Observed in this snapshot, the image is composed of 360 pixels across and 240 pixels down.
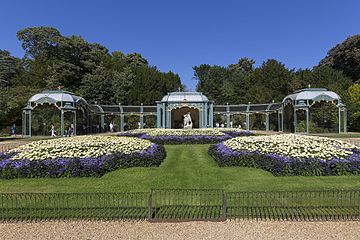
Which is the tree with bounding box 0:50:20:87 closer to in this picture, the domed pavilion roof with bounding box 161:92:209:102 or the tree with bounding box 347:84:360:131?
the domed pavilion roof with bounding box 161:92:209:102

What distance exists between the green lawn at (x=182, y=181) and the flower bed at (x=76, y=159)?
0.40 meters

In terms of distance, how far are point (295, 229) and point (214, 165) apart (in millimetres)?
6068

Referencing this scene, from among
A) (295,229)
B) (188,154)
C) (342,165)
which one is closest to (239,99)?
(188,154)

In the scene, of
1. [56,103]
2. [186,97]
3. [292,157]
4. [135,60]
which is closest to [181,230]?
[292,157]

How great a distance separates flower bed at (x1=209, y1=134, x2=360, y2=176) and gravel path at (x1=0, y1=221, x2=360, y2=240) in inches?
161

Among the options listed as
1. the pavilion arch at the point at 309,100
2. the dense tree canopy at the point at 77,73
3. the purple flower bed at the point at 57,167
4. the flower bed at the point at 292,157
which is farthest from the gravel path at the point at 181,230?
the dense tree canopy at the point at 77,73

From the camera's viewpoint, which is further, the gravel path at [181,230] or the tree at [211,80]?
the tree at [211,80]

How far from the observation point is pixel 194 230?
6.00 meters

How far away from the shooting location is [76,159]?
1057 cm

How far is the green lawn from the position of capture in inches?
341

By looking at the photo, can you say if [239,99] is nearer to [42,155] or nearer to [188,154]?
[188,154]

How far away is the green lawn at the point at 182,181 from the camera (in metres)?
8.66

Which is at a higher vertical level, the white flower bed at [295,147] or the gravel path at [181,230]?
the white flower bed at [295,147]

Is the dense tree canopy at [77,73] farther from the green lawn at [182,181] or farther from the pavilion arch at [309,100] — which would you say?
the green lawn at [182,181]
